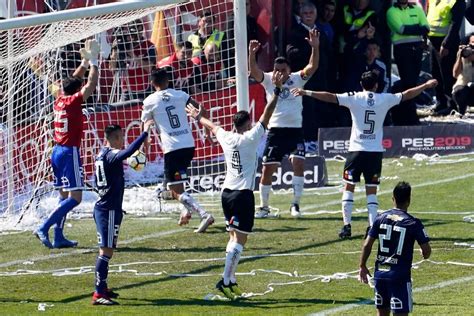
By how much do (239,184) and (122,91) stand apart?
8601 mm

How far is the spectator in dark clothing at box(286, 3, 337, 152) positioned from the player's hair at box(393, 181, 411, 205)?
13.4 m

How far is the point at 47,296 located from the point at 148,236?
4.32 metres

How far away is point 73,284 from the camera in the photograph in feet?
49.6

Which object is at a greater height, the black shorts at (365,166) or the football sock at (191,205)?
the black shorts at (365,166)

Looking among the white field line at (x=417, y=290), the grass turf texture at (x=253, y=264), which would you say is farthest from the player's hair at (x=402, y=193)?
the white field line at (x=417, y=290)

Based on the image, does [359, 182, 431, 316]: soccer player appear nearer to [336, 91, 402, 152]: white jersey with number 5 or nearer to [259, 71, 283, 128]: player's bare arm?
[259, 71, 283, 128]: player's bare arm

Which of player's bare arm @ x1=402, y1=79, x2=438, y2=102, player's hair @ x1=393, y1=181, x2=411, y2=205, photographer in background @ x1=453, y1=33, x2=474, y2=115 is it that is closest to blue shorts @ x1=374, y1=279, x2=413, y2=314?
player's hair @ x1=393, y1=181, x2=411, y2=205

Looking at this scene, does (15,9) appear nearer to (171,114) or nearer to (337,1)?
(171,114)

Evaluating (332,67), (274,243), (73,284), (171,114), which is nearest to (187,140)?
(171,114)

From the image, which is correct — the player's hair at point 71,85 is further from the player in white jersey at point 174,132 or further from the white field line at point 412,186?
the white field line at point 412,186

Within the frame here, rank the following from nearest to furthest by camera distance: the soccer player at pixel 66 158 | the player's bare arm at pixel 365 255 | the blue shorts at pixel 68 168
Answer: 1. the player's bare arm at pixel 365 255
2. the soccer player at pixel 66 158
3. the blue shorts at pixel 68 168

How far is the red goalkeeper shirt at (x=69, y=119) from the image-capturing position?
58.4 feet

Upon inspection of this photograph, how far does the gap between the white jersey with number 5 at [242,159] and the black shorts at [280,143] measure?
17.1 ft

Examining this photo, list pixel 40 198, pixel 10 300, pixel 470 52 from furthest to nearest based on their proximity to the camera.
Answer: pixel 470 52 < pixel 40 198 < pixel 10 300
